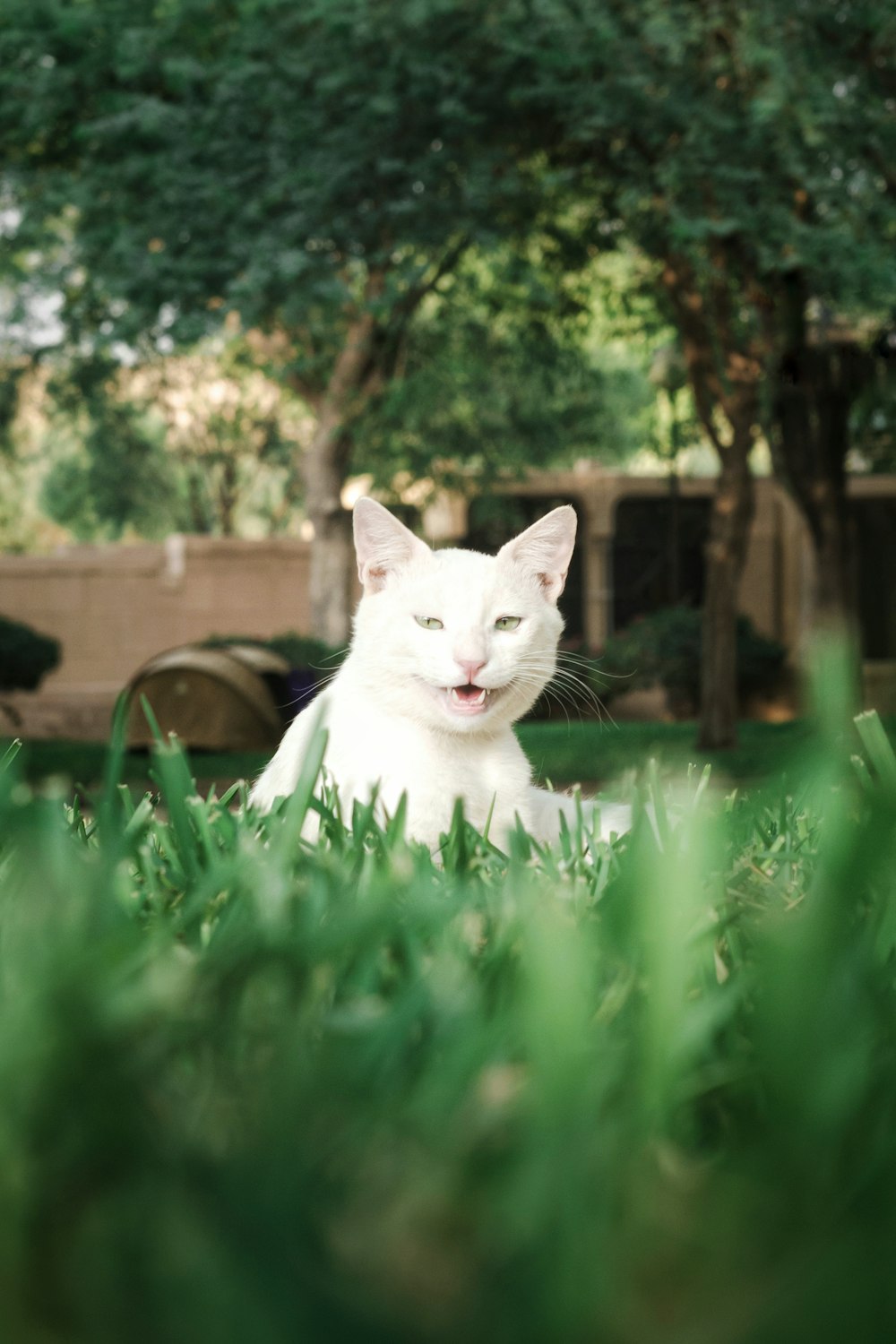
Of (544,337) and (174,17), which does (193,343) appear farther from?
(544,337)

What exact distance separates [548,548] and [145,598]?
24346mm

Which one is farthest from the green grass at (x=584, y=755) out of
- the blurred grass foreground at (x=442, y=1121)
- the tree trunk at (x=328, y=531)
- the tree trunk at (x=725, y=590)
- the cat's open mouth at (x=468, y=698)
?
the blurred grass foreground at (x=442, y=1121)

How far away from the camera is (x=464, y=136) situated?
12.2m

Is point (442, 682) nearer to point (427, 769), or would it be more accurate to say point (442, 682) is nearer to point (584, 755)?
point (427, 769)

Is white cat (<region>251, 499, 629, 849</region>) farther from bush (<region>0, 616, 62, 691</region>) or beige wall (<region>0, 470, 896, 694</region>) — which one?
beige wall (<region>0, 470, 896, 694</region>)

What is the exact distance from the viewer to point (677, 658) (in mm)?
18781

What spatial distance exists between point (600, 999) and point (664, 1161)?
28 centimetres

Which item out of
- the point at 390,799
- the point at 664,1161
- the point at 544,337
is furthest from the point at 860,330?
the point at 664,1161

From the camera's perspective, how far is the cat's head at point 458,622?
2.39 m

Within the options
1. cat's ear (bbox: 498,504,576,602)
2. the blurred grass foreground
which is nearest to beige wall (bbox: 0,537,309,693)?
cat's ear (bbox: 498,504,576,602)

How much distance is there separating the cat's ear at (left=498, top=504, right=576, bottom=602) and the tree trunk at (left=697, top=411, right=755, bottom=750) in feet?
35.3

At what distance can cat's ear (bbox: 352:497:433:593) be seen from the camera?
2547mm

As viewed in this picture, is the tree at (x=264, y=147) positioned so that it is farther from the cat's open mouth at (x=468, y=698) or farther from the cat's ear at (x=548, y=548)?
the cat's open mouth at (x=468, y=698)

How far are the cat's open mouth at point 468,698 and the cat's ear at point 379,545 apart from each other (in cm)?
Answer: 34
